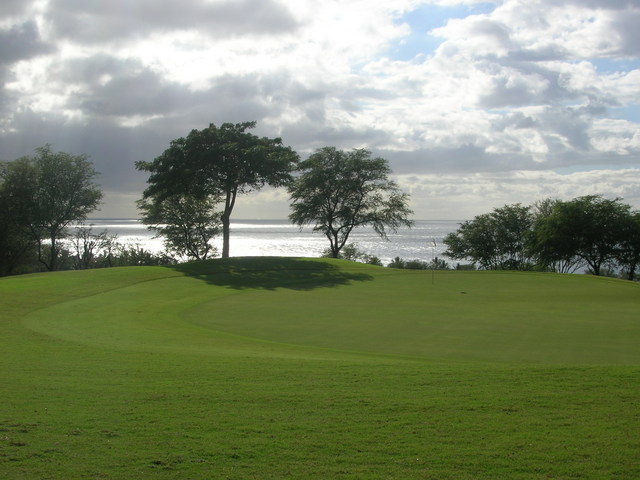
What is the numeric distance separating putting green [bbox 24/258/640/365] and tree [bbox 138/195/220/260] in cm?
3511

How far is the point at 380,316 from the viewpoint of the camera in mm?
19562

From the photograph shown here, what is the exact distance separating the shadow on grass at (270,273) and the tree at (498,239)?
3834cm

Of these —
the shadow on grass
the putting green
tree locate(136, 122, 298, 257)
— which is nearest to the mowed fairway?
the putting green

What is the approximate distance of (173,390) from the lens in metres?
9.19

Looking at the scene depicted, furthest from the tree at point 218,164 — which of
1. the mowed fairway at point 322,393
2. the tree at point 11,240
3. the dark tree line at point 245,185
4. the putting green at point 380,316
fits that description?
the mowed fairway at point 322,393

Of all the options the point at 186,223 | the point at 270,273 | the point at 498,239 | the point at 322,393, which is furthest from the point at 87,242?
the point at 322,393

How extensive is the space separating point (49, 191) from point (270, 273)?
3074 cm

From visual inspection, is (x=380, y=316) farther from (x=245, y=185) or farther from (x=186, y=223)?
(x=186, y=223)

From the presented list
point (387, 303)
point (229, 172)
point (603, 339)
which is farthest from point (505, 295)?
point (229, 172)

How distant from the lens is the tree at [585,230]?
184ft

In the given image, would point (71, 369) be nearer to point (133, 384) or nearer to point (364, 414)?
point (133, 384)

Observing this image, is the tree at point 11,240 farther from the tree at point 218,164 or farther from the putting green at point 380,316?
the putting green at point 380,316

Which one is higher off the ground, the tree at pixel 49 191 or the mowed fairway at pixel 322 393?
the tree at pixel 49 191

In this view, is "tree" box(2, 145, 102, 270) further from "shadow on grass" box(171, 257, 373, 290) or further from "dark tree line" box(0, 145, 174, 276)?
"shadow on grass" box(171, 257, 373, 290)
